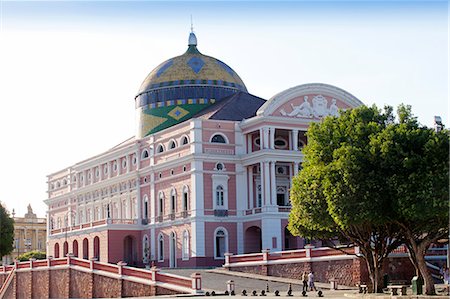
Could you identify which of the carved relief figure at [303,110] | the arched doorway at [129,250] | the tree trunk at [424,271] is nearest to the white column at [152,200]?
the arched doorway at [129,250]

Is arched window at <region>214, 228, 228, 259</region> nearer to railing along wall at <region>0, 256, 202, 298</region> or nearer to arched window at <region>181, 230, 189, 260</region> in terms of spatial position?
arched window at <region>181, 230, 189, 260</region>

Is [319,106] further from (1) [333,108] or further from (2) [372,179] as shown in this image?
(2) [372,179]

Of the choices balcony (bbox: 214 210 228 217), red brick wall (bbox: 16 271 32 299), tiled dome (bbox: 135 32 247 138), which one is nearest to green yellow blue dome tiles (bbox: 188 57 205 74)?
tiled dome (bbox: 135 32 247 138)

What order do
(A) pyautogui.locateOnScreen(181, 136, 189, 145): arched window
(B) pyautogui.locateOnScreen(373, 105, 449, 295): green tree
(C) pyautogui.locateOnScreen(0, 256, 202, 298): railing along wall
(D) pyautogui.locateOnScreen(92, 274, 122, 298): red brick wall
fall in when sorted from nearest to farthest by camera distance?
(B) pyautogui.locateOnScreen(373, 105, 449, 295): green tree, (C) pyautogui.locateOnScreen(0, 256, 202, 298): railing along wall, (D) pyautogui.locateOnScreen(92, 274, 122, 298): red brick wall, (A) pyautogui.locateOnScreen(181, 136, 189, 145): arched window

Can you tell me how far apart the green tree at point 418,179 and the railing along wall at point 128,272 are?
42.8ft

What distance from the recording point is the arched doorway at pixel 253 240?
205 feet

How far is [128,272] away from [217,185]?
37.4 feet

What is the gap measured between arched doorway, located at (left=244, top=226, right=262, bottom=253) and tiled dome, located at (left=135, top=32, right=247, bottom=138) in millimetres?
11886

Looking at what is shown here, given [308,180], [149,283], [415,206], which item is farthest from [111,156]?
[415,206]

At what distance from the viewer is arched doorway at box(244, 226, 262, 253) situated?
205ft

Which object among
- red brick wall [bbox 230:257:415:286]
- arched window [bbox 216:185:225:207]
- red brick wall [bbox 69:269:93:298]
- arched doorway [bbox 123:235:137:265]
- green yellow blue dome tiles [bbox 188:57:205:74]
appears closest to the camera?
red brick wall [bbox 230:257:415:286]

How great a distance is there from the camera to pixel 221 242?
62.0m

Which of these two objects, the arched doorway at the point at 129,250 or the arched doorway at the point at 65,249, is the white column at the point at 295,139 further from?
the arched doorway at the point at 65,249

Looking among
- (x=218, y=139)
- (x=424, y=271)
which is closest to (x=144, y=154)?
(x=218, y=139)
